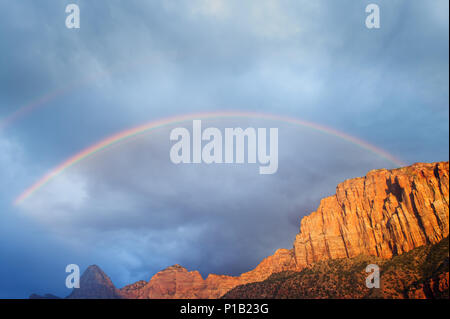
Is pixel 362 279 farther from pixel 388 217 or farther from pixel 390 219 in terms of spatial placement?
pixel 388 217

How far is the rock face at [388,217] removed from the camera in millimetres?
138750

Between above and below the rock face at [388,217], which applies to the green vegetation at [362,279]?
below

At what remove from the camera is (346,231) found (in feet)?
595

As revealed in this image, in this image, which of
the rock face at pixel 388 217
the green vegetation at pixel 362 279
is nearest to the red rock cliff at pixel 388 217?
the rock face at pixel 388 217

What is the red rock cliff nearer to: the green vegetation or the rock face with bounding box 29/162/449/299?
the rock face with bounding box 29/162/449/299

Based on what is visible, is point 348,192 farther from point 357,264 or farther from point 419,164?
point 357,264

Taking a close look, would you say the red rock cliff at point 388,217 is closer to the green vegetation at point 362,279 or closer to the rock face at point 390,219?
the rock face at point 390,219

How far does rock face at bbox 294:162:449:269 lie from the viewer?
13875 cm

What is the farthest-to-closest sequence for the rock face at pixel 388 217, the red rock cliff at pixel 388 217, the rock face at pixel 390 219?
the red rock cliff at pixel 388 217 < the rock face at pixel 388 217 < the rock face at pixel 390 219

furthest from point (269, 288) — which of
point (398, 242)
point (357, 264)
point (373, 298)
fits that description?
point (398, 242)

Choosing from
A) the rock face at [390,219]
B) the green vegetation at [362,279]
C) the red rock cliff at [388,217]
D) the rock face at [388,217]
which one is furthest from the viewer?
the red rock cliff at [388,217]

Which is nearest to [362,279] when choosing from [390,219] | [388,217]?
[390,219]
